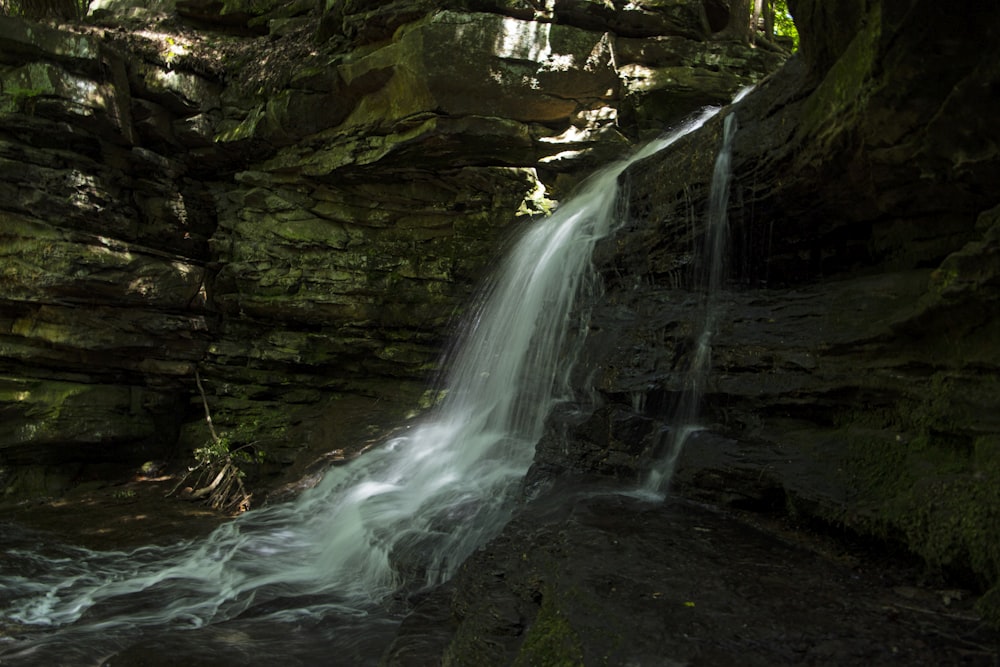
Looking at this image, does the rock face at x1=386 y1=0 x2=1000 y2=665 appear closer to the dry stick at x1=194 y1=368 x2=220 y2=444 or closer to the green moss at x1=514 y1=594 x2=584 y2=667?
the green moss at x1=514 y1=594 x2=584 y2=667

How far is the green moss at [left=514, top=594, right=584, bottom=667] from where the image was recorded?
2.50 meters

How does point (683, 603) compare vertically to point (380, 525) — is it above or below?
above

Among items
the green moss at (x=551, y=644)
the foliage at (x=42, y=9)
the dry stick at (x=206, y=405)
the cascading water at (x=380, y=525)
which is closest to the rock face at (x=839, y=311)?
the green moss at (x=551, y=644)

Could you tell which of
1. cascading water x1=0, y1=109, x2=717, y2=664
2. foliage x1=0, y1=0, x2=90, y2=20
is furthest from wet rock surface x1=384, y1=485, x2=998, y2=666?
foliage x1=0, y1=0, x2=90, y2=20

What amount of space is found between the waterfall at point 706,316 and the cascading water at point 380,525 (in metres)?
1.37

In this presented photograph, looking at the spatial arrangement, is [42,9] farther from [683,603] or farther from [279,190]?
[683,603]

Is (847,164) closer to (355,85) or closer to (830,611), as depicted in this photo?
(830,611)

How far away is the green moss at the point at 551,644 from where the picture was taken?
2496 millimetres

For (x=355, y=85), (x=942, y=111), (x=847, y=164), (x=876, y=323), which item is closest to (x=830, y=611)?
(x=876, y=323)

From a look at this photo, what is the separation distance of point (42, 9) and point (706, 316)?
1294 cm

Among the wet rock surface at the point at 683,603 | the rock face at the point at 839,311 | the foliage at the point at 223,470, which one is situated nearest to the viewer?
the wet rock surface at the point at 683,603

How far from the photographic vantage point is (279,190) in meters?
10.5

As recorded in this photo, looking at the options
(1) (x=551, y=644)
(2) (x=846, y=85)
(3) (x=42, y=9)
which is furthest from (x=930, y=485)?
(3) (x=42, y=9)

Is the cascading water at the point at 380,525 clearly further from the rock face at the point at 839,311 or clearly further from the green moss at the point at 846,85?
the green moss at the point at 846,85
